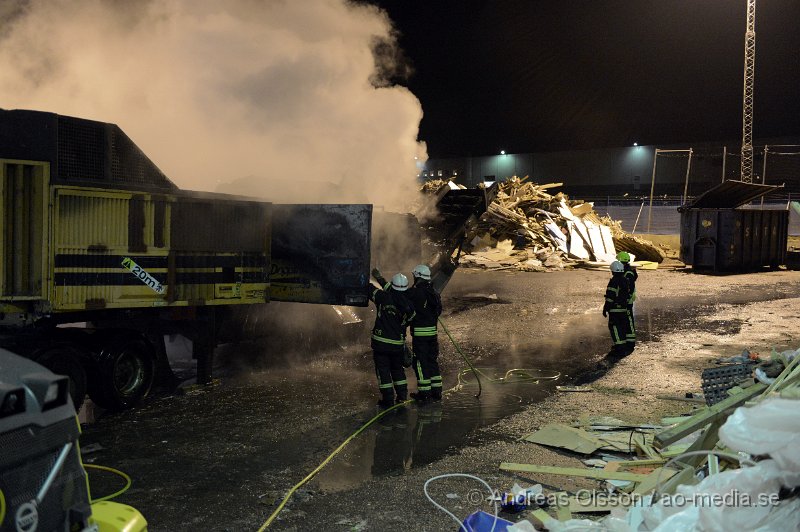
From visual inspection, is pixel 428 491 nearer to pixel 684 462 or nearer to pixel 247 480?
pixel 247 480

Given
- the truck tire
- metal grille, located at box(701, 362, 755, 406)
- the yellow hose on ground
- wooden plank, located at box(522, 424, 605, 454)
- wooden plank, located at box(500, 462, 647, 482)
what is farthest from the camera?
the truck tire

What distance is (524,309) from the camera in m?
14.2

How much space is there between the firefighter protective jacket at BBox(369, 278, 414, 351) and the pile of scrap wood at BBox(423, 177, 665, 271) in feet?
49.7

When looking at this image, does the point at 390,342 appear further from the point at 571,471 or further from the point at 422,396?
the point at 571,471

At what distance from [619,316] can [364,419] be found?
484 cm

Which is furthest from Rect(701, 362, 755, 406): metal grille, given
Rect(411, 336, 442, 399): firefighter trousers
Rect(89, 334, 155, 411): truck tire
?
Rect(89, 334, 155, 411): truck tire

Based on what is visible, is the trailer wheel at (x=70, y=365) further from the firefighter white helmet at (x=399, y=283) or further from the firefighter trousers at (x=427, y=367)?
the firefighter trousers at (x=427, y=367)

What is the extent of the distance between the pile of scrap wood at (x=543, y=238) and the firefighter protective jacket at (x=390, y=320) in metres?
15.1

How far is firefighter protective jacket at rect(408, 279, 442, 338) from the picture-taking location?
736 cm

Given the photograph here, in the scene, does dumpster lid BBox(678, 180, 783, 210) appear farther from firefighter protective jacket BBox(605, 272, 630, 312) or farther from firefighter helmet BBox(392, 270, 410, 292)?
firefighter helmet BBox(392, 270, 410, 292)

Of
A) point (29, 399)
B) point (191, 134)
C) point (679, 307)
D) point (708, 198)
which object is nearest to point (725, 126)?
point (708, 198)

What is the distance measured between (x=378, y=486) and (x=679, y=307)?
37.8ft

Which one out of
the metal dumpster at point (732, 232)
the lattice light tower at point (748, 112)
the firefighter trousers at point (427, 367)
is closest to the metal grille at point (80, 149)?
the firefighter trousers at point (427, 367)

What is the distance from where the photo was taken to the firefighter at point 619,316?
9656 mm
